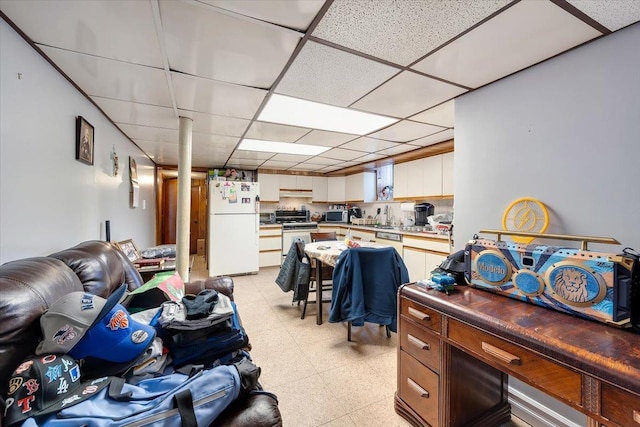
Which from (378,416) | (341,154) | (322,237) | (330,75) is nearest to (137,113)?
(330,75)

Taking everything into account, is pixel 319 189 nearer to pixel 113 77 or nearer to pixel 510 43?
pixel 113 77

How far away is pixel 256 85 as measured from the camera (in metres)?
1.88

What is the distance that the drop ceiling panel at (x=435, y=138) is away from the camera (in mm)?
3062

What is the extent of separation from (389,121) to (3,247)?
9.63 feet

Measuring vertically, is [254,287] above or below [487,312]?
below

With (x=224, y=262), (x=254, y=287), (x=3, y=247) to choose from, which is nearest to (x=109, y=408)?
(x=3, y=247)

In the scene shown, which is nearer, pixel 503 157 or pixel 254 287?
pixel 503 157

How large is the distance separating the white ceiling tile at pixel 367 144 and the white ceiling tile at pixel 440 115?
0.83m

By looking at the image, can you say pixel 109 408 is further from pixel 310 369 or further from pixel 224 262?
pixel 224 262

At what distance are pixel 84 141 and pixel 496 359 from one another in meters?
3.02

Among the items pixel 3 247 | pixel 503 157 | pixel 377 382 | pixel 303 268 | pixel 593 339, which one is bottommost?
pixel 377 382

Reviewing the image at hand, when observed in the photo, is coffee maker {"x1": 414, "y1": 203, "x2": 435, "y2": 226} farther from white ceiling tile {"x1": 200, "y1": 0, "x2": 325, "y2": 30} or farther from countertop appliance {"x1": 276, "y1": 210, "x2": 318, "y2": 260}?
white ceiling tile {"x1": 200, "y1": 0, "x2": 325, "y2": 30}

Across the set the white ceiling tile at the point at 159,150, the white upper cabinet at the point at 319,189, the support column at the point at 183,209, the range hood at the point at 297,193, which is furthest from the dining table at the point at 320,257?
the white upper cabinet at the point at 319,189

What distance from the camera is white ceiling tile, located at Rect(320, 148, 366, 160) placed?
4.05 meters
